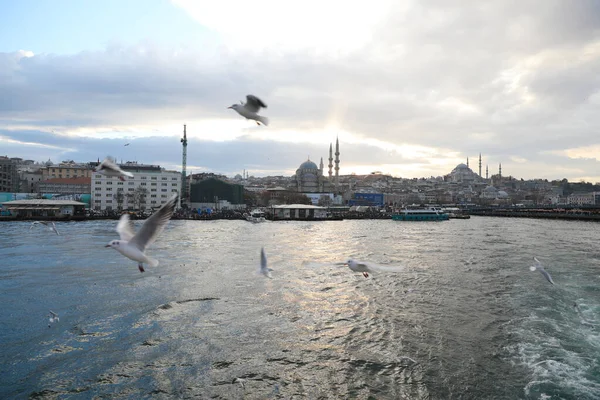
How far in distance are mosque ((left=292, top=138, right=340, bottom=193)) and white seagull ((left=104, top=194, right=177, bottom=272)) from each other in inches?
3477

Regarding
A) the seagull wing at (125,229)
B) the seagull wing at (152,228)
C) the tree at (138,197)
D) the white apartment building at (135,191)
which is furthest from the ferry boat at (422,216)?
the seagull wing at (152,228)

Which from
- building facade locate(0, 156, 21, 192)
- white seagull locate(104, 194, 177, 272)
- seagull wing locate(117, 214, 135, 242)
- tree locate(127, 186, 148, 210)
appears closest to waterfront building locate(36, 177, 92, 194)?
building facade locate(0, 156, 21, 192)

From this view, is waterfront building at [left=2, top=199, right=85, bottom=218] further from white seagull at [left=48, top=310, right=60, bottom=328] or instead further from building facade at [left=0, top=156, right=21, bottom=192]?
white seagull at [left=48, top=310, right=60, bottom=328]

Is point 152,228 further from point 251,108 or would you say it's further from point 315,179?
point 315,179

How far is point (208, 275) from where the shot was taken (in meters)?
11.4

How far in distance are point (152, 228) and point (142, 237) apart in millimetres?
101

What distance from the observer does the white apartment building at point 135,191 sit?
4775 centimetres

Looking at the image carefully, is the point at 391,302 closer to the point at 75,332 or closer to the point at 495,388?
the point at 495,388

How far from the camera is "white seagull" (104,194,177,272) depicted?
309 cm

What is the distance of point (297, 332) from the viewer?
6.96 metres

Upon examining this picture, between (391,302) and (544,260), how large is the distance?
27.7 ft

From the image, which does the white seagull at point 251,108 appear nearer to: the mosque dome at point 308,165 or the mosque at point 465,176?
the mosque dome at point 308,165

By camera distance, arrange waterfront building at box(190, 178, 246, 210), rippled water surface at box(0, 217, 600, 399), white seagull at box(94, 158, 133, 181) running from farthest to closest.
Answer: waterfront building at box(190, 178, 246, 210) < rippled water surface at box(0, 217, 600, 399) < white seagull at box(94, 158, 133, 181)

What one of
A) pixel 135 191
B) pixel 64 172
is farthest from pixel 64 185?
pixel 135 191
